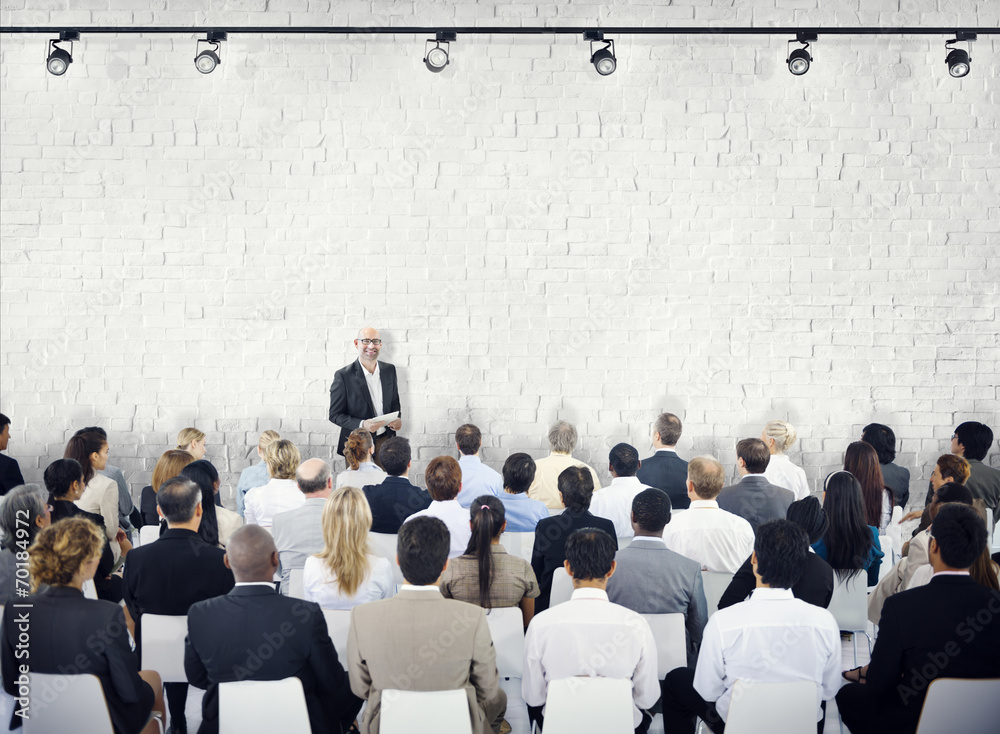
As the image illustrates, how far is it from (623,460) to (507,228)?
101 inches

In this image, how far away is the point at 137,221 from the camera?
6.23 metres

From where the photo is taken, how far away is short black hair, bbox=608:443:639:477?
14.2 feet

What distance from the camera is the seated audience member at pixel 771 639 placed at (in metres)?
2.47

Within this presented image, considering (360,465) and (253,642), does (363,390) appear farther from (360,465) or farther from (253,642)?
(253,642)

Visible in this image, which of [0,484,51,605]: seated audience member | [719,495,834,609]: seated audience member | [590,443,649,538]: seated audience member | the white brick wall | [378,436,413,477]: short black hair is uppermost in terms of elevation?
the white brick wall

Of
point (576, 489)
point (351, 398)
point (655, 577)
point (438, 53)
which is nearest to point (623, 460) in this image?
point (576, 489)

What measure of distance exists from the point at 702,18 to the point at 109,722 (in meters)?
6.05

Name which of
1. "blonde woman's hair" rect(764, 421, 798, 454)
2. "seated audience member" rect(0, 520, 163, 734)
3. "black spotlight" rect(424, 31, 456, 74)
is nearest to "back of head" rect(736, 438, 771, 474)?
"blonde woman's hair" rect(764, 421, 798, 454)

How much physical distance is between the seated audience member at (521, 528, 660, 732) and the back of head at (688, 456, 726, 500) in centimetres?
116

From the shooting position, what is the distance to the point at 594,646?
2520mm

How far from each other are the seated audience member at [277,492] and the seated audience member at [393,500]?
0.41 m

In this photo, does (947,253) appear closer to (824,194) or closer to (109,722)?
(824,194)

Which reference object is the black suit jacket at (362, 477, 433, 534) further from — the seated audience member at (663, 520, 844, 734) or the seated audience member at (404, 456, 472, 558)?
the seated audience member at (663, 520, 844, 734)

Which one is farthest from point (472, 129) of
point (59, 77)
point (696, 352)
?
point (59, 77)
